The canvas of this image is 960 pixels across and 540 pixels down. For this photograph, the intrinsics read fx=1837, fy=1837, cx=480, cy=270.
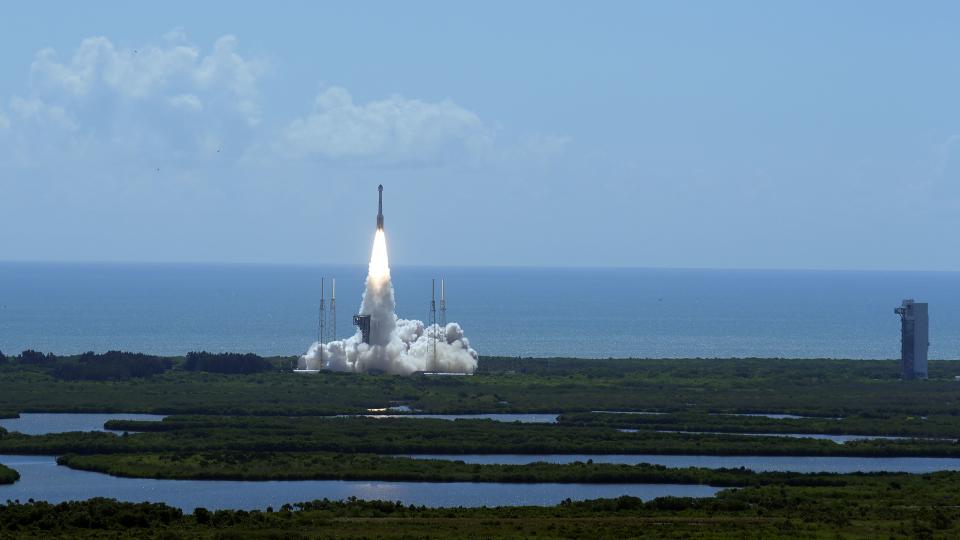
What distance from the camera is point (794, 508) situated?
76688 millimetres

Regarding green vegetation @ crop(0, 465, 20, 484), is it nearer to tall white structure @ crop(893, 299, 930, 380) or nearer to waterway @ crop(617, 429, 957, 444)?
waterway @ crop(617, 429, 957, 444)

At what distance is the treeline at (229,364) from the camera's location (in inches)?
5901

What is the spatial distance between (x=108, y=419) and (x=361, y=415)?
634 inches

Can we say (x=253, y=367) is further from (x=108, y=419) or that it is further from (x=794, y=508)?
(x=794, y=508)

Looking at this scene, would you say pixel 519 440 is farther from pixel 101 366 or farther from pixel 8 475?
pixel 101 366

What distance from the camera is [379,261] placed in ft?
469

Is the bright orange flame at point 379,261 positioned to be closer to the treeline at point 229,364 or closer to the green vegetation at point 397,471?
the treeline at point 229,364

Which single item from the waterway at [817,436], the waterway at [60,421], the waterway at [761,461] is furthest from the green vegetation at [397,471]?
the waterway at [817,436]

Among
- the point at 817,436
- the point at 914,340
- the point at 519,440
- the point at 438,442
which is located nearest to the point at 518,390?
the point at 817,436

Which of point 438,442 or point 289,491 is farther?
point 438,442

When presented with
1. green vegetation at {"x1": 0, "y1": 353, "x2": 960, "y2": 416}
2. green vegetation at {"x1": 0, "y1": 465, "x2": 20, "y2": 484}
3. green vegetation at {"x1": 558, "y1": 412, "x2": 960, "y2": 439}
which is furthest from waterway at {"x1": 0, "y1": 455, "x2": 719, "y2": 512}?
green vegetation at {"x1": 0, "y1": 353, "x2": 960, "y2": 416}

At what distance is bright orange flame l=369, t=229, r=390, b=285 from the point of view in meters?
143

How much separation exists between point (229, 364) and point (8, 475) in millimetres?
63927

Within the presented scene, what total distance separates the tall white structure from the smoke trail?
115 feet
